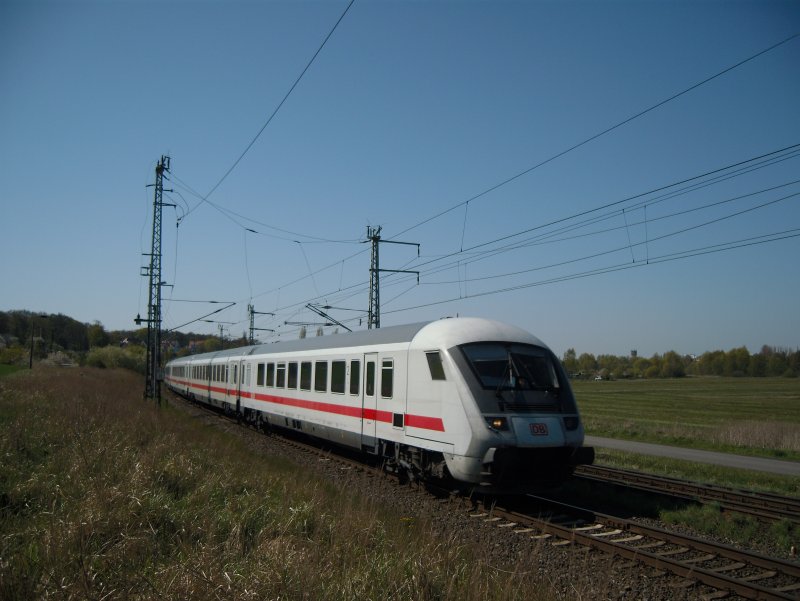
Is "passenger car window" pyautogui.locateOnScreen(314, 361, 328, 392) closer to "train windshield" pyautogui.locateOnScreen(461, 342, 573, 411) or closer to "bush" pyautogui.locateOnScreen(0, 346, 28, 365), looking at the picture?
"train windshield" pyautogui.locateOnScreen(461, 342, 573, 411)

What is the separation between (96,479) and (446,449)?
5.40 metres

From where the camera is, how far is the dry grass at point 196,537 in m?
4.73

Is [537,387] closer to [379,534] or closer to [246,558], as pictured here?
[379,534]

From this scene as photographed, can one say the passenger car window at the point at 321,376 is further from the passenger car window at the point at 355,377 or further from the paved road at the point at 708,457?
the paved road at the point at 708,457

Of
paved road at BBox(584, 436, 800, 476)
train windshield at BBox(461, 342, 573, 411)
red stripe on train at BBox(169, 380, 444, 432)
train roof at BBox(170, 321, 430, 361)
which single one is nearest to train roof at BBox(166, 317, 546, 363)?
train roof at BBox(170, 321, 430, 361)

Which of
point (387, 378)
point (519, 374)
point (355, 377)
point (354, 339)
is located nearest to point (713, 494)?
point (519, 374)

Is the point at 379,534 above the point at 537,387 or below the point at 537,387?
below

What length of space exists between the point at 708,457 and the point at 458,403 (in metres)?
12.0

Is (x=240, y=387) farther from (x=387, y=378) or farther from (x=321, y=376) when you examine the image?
(x=387, y=378)

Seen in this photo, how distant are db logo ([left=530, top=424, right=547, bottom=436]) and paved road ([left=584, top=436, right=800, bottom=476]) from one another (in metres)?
9.07

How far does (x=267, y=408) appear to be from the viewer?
21375 millimetres

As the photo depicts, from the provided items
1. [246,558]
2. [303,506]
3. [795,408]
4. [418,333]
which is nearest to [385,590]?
[246,558]

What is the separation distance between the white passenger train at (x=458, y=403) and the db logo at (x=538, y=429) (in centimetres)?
2

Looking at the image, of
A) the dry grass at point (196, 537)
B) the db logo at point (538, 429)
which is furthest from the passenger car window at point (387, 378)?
the db logo at point (538, 429)
